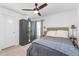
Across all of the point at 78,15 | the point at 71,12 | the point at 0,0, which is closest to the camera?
the point at 0,0

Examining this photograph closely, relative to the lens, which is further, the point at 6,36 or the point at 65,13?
the point at 6,36

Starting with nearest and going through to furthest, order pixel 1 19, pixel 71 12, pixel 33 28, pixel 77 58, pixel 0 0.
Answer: pixel 77 58, pixel 0 0, pixel 71 12, pixel 1 19, pixel 33 28

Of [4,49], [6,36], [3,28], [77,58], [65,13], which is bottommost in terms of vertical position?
[4,49]

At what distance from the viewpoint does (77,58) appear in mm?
1156

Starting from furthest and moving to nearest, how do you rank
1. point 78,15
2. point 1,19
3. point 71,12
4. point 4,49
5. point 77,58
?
1. point 4,49
2. point 1,19
3. point 71,12
4. point 78,15
5. point 77,58

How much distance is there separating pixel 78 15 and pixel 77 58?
1.01 meters

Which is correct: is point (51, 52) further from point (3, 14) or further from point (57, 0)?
point (3, 14)

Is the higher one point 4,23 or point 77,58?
point 4,23

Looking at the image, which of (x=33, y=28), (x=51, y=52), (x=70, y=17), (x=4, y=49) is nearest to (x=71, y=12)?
(x=70, y=17)

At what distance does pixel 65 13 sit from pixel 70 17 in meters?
0.17

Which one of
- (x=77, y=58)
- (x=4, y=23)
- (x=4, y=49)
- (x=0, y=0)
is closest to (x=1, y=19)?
(x=4, y=23)

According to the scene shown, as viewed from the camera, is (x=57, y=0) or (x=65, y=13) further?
(x=65, y=13)

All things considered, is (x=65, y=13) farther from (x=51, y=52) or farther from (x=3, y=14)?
(x=3, y=14)

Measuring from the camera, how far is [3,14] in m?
2.36
